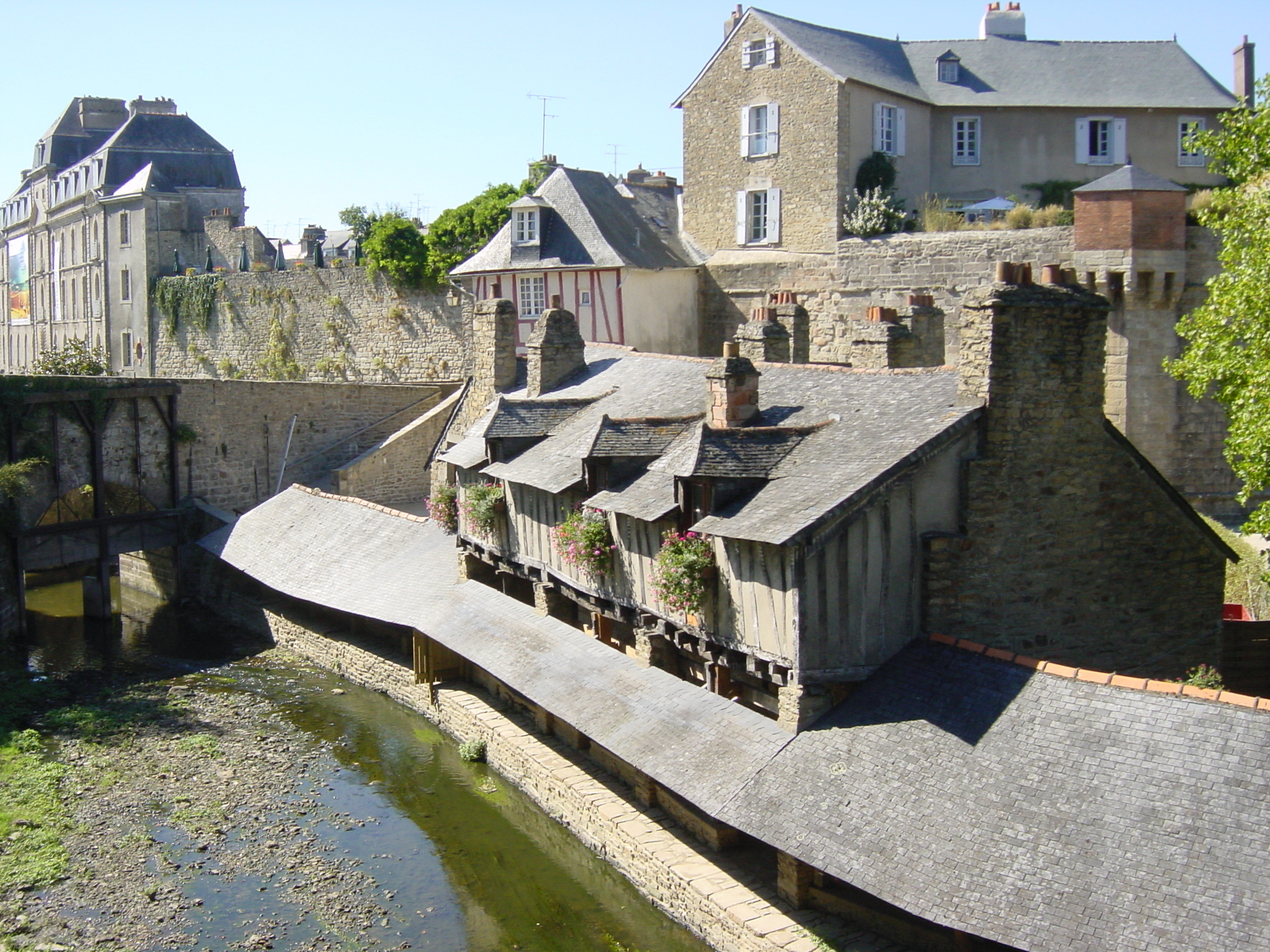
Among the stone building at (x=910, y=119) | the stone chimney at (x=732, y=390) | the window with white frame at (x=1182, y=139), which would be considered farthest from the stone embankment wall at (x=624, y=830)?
the window with white frame at (x=1182, y=139)

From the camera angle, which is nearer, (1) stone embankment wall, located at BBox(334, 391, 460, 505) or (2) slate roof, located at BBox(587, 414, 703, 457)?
(2) slate roof, located at BBox(587, 414, 703, 457)

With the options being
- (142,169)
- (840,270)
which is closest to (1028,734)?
(840,270)

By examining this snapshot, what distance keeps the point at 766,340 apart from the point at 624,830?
22.3 ft

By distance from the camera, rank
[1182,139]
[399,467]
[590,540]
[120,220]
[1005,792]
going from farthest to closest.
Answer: [120,220] → [399,467] → [1182,139] → [590,540] → [1005,792]

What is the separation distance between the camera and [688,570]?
11.1 metres

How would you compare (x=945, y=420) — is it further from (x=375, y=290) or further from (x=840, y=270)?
(x=375, y=290)

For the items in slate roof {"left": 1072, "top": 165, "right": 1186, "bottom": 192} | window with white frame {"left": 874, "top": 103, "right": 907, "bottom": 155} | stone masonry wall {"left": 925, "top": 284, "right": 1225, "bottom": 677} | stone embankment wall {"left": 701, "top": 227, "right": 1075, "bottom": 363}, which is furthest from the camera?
window with white frame {"left": 874, "top": 103, "right": 907, "bottom": 155}

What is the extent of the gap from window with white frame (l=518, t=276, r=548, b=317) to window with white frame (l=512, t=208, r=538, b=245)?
2.57ft

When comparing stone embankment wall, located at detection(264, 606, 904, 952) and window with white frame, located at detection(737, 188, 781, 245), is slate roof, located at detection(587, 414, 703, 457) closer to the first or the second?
stone embankment wall, located at detection(264, 606, 904, 952)

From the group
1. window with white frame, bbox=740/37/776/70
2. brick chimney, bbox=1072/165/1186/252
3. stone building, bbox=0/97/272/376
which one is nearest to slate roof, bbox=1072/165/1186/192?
brick chimney, bbox=1072/165/1186/252

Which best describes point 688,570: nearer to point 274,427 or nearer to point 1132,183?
point 1132,183

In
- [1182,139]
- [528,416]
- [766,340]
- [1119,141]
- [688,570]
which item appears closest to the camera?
[688,570]

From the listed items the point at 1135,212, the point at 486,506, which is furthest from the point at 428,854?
the point at 1135,212

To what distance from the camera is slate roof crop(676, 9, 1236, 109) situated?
80.7 feet
